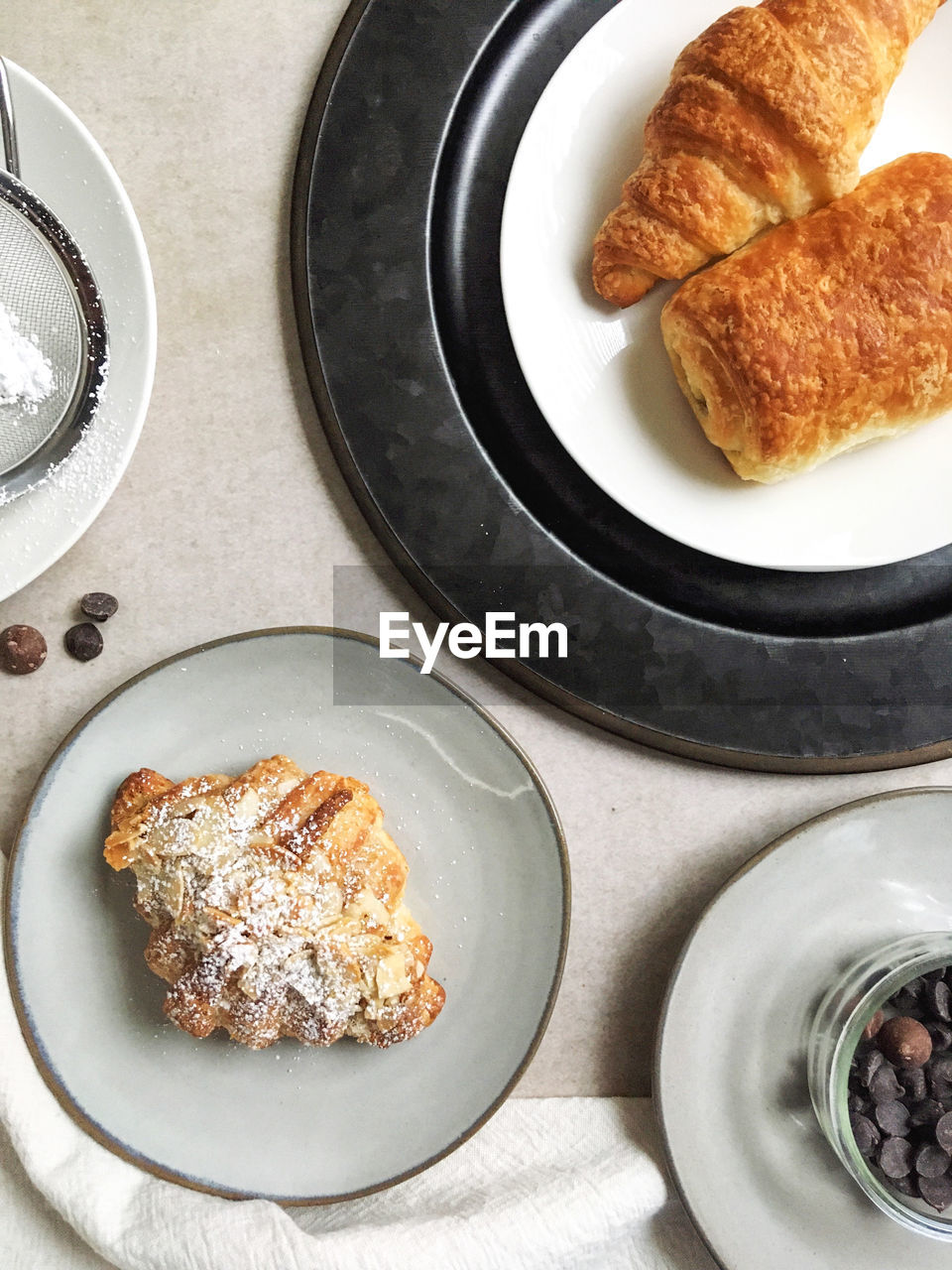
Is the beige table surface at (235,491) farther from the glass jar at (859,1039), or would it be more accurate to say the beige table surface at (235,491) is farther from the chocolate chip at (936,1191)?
the chocolate chip at (936,1191)

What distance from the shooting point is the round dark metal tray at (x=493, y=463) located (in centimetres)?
81

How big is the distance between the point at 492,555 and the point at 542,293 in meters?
0.24

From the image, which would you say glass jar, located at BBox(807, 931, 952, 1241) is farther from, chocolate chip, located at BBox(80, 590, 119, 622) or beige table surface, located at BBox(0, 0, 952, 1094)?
chocolate chip, located at BBox(80, 590, 119, 622)

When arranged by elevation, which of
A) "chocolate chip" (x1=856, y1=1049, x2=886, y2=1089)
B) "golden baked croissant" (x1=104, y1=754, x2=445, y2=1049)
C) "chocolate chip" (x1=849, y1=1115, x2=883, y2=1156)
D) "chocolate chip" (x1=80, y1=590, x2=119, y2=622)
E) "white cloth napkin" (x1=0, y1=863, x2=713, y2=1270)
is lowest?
"white cloth napkin" (x1=0, y1=863, x2=713, y2=1270)

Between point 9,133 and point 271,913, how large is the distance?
714 millimetres

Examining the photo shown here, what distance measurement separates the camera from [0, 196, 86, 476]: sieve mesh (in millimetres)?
797

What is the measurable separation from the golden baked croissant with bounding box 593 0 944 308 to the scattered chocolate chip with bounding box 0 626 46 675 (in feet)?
2.02

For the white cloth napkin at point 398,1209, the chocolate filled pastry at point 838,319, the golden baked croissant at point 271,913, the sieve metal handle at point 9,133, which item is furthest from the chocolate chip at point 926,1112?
the sieve metal handle at point 9,133

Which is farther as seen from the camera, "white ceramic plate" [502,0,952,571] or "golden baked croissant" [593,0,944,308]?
"white ceramic plate" [502,0,952,571]

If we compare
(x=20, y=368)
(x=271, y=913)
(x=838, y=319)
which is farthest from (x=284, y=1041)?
(x=838, y=319)

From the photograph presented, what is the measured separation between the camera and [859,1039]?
0.76m

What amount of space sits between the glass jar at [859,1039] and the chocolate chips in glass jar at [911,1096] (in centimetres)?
2

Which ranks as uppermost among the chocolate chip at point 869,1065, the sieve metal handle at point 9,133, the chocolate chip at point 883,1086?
the sieve metal handle at point 9,133

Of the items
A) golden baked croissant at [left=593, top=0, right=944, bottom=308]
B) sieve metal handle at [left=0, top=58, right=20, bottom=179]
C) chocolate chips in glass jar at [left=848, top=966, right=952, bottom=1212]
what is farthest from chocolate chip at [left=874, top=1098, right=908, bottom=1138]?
sieve metal handle at [left=0, top=58, right=20, bottom=179]
